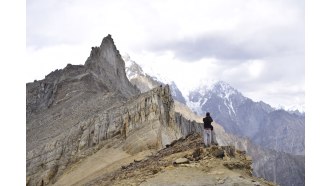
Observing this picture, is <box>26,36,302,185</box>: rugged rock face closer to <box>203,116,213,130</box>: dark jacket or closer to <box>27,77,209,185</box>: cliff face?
<box>27,77,209,185</box>: cliff face

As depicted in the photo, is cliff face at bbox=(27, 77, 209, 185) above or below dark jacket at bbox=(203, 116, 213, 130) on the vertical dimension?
below

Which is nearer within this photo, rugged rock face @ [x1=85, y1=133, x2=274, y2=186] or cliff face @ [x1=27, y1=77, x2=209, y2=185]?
rugged rock face @ [x1=85, y1=133, x2=274, y2=186]

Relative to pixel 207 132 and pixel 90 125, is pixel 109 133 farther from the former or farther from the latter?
pixel 207 132

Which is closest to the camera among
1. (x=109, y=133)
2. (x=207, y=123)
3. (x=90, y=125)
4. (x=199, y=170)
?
(x=199, y=170)

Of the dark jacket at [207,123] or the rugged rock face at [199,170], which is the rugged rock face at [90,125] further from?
the rugged rock face at [199,170]

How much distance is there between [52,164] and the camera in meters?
48.0

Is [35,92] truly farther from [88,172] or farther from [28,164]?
[88,172]

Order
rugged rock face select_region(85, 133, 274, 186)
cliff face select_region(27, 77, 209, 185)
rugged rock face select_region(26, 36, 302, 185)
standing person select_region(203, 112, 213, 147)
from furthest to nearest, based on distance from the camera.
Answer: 1. rugged rock face select_region(26, 36, 302, 185)
2. cliff face select_region(27, 77, 209, 185)
3. standing person select_region(203, 112, 213, 147)
4. rugged rock face select_region(85, 133, 274, 186)

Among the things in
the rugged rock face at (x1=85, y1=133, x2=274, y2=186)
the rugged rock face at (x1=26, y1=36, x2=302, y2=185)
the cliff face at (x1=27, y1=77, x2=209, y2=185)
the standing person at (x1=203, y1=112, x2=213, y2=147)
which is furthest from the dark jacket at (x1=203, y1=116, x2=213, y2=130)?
the cliff face at (x1=27, y1=77, x2=209, y2=185)

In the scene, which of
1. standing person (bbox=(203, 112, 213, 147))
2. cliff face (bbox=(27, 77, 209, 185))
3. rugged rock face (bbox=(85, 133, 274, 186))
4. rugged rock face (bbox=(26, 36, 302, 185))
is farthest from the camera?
rugged rock face (bbox=(26, 36, 302, 185))

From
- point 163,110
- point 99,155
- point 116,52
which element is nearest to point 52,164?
point 99,155

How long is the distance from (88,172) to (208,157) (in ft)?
58.6

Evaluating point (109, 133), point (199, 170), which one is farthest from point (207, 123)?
point (109, 133)
